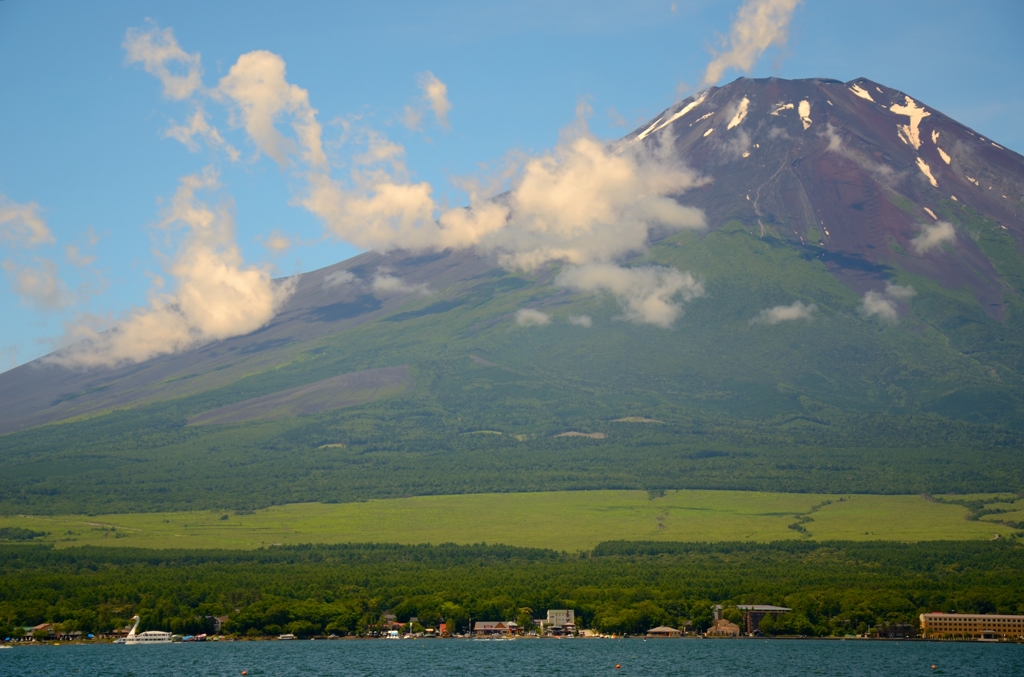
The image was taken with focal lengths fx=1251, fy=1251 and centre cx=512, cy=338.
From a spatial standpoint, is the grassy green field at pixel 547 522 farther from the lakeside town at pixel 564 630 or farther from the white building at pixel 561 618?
the lakeside town at pixel 564 630

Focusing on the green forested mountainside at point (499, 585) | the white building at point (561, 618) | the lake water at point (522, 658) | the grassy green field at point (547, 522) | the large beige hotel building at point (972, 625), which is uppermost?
the grassy green field at point (547, 522)

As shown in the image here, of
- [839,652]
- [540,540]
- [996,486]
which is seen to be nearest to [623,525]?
[540,540]

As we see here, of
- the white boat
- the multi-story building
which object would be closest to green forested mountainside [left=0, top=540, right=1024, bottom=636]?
the white boat

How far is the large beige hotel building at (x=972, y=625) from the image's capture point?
94.1 metres

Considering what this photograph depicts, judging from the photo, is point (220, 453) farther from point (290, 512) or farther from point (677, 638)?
point (677, 638)

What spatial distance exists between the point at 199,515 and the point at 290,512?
37.5ft

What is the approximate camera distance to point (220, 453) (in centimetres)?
19725

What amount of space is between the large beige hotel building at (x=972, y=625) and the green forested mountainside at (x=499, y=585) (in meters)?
1.97

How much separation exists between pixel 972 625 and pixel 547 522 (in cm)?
6532

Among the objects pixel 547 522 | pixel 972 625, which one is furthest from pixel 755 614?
pixel 547 522

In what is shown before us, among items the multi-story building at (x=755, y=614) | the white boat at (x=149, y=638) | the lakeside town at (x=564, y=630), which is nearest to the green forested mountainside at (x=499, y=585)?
the lakeside town at (x=564, y=630)

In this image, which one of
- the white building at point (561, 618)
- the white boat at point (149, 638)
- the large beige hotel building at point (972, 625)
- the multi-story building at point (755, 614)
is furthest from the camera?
the white building at point (561, 618)

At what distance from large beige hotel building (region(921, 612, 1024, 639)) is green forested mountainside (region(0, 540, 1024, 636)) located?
6.46ft

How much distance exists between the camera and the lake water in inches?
2955
